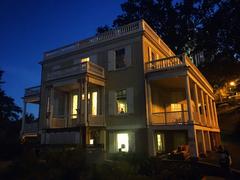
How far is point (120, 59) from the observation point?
18.4 meters

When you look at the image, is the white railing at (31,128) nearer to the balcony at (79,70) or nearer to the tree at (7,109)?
the balcony at (79,70)

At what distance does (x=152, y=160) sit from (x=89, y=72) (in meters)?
8.40

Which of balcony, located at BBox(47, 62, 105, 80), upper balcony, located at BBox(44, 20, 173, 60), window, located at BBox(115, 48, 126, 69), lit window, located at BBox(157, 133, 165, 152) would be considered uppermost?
upper balcony, located at BBox(44, 20, 173, 60)

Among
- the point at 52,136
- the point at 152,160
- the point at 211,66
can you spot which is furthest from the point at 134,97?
the point at 211,66

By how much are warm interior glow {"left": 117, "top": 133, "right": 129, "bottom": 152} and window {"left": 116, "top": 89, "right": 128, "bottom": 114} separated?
6.06 ft

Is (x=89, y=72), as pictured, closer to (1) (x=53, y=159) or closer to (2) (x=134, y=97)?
(2) (x=134, y=97)

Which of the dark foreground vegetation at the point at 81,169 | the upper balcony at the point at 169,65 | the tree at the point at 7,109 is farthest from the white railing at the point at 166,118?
the tree at the point at 7,109

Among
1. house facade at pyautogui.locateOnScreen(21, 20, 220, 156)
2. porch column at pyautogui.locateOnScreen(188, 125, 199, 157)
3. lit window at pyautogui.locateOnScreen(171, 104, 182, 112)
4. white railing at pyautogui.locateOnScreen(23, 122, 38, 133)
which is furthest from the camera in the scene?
white railing at pyautogui.locateOnScreen(23, 122, 38, 133)

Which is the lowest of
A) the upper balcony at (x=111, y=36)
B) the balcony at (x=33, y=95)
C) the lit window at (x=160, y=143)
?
the lit window at (x=160, y=143)

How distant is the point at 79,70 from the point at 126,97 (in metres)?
4.32

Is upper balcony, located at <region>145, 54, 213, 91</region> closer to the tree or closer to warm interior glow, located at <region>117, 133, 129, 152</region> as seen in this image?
warm interior glow, located at <region>117, 133, 129, 152</region>

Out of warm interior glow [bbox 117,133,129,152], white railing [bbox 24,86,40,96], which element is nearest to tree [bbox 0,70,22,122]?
white railing [bbox 24,86,40,96]

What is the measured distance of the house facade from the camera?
15.7 metres

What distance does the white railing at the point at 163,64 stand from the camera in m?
16.2
